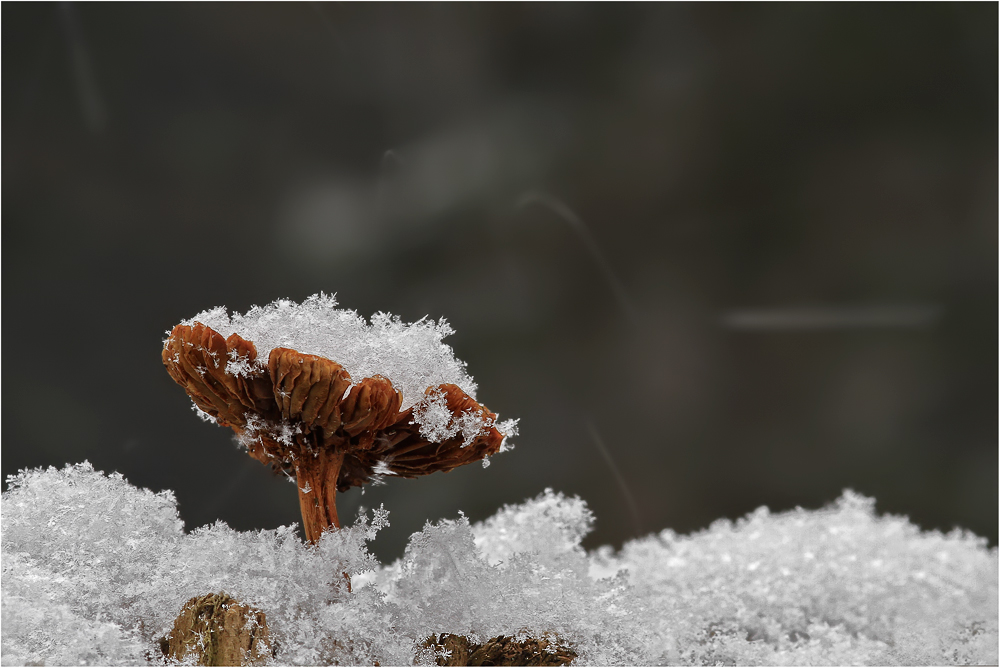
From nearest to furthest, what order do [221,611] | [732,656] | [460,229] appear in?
[221,611]
[732,656]
[460,229]

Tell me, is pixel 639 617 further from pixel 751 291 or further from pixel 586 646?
pixel 751 291

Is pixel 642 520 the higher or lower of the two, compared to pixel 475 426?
higher

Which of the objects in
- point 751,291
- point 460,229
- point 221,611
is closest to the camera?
point 221,611

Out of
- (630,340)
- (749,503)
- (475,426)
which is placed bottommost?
(475,426)

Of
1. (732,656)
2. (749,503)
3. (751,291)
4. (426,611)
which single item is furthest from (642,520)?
(426,611)

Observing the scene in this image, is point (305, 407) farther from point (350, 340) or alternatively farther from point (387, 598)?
point (387, 598)

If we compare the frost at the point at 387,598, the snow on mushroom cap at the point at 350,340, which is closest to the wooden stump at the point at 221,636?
the frost at the point at 387,598

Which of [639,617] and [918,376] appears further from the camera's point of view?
[918,376]

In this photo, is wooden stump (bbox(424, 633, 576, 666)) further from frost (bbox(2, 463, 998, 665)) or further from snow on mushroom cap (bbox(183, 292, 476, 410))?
snow on mushroom cap (bbox(183, 292, 476, 410))

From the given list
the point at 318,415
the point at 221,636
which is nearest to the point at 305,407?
the point at 318,415
